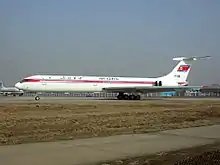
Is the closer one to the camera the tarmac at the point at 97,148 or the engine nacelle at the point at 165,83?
the tarmac at the point at 97,148

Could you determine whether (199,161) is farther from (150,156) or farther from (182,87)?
(182,87)

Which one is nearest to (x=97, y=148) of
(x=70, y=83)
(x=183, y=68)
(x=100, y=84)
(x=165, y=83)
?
(x=70, y=83)

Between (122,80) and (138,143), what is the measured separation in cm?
4397

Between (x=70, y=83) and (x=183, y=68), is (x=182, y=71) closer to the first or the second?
(x=183, y=68)

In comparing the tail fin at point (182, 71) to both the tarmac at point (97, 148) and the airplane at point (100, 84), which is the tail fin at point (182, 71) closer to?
the airplane at point (100, 84)

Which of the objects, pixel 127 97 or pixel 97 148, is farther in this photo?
pixel 127 97

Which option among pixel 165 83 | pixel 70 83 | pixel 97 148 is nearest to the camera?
pixel 97 148

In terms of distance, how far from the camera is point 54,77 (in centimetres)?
5081

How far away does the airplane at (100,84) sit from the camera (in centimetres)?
5041

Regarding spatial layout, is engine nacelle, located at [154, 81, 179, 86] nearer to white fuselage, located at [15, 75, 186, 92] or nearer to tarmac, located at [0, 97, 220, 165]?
white fuselage, located at [15, 75, 186, 92]

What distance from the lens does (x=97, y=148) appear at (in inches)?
395

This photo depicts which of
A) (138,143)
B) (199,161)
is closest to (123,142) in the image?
(138,143)

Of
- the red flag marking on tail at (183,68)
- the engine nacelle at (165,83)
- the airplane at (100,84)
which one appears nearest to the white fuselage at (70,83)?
the airplane at (100,84)

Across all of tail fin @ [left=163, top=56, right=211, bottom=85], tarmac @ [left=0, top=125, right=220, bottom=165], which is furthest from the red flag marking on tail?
tarmac @ [left=0, top=125, right=220, bottom=165]
